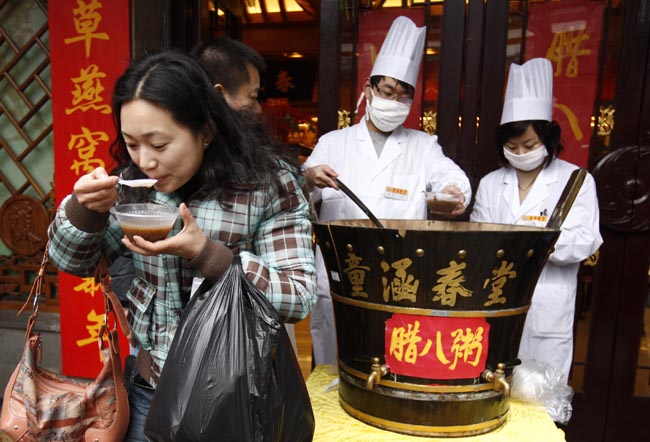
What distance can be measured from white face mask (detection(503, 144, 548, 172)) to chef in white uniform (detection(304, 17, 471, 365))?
27cm

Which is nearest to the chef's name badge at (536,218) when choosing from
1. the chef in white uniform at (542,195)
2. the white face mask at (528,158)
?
the chef in white uniform at (542,195)

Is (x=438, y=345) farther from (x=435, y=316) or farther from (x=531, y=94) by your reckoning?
(x=531, y=94)

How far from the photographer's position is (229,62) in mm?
2014

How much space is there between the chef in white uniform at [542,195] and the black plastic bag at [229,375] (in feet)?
6.01

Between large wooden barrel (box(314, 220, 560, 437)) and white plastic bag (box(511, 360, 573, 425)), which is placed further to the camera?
white plastic bag (box(511, 360, 573, 425))

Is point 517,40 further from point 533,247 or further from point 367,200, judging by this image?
point 533,247

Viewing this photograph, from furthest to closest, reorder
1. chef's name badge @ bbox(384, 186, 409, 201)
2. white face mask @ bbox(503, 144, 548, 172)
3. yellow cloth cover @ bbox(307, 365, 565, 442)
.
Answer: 1. chef's name badge @ bbox(384, 186, 409, 201)
2. white face mask @ bbox(503, 144, 548, 172)
3. yellow cloth cover @ bbox(307, 365, 565, 442)

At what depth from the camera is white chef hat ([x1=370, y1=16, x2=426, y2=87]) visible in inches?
97.3

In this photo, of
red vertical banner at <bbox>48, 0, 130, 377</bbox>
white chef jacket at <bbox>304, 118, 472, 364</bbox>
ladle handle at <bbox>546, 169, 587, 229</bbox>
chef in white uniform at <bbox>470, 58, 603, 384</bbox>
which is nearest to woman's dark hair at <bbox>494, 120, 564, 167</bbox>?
chef in white uniform at <bbox>470, 58, 603, 384</bbox>

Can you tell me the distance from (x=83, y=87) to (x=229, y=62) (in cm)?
155

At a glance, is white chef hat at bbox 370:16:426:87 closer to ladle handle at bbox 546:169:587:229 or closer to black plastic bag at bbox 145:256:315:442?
ladle handle at bbox 546:169:587:229

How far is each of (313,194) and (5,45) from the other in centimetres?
291

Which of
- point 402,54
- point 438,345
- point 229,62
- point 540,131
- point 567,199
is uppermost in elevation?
point 402,54

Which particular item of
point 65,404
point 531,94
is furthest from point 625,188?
point 65,404
